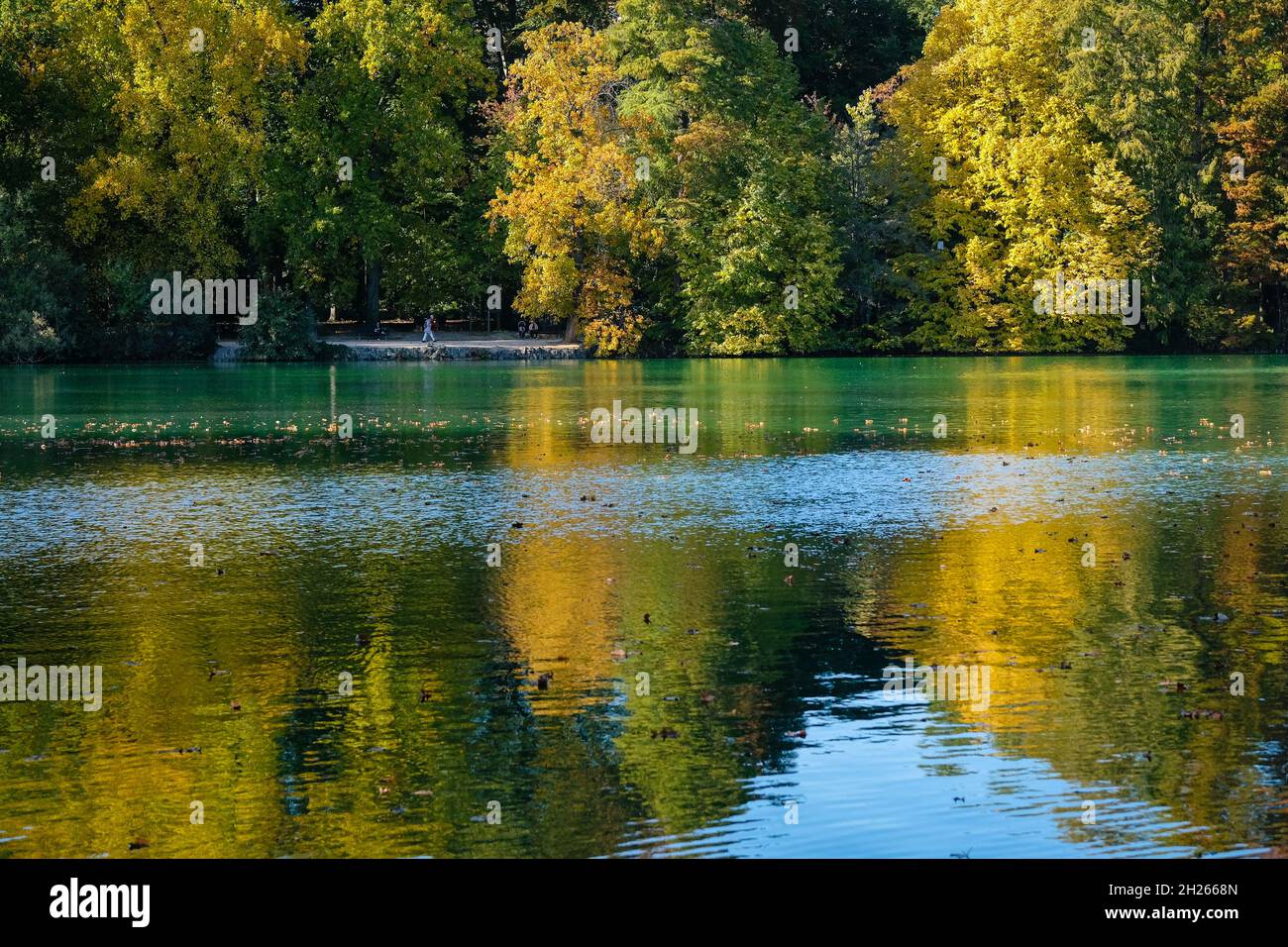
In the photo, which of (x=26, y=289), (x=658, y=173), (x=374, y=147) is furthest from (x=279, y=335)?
(x=658, y=173)

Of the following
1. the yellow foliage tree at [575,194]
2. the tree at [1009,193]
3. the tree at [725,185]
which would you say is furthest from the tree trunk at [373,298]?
the tree at [1009,193]

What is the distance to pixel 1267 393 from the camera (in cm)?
4044

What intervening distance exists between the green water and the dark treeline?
130 feet

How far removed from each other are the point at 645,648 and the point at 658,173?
5573 centimetres

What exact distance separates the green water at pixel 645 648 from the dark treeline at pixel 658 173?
1562 inches

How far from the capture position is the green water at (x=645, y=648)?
819 centimetres

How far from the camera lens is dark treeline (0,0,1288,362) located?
63750mm

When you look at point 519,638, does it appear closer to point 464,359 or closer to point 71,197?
point 464,359

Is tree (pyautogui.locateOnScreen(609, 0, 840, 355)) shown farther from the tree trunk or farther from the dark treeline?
the tree trunk

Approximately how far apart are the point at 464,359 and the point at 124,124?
1539 centimetres

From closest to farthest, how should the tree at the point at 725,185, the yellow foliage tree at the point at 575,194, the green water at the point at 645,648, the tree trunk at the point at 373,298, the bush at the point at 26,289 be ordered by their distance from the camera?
the green water at the point at 645,648 → the bush at the point at 26,289 → the yellow foliage tree at the point at 575,194 → the tree at the point at 725,185 → the tree trunk at the point at 373,298

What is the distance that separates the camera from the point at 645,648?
39.4ft

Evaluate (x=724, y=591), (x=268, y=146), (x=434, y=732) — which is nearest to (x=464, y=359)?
(x=268, y=146)

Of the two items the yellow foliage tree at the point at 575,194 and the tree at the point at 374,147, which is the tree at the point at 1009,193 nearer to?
the yellow foliage tree at the point at 575,194
